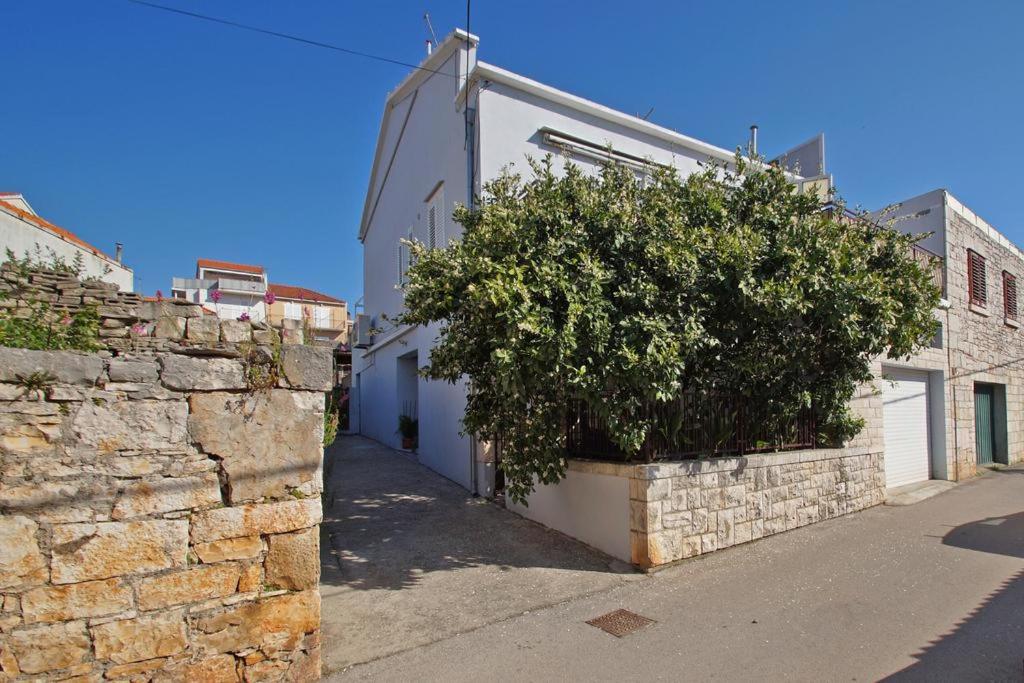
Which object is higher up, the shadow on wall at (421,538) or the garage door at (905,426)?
the garage door at (905,426)

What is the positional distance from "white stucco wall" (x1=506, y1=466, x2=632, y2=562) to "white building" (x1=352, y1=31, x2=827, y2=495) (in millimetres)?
1575

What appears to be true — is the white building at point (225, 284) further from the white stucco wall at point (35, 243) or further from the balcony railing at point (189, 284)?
the white stucco wall at point (35, 243)

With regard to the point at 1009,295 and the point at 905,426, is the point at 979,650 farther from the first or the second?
the point at 1009,295

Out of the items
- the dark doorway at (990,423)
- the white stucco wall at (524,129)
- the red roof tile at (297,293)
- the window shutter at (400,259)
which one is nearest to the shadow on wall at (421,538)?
the white stucco wall at (524,129)

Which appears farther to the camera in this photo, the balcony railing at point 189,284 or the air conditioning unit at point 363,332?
the balcony railing at point 189,284

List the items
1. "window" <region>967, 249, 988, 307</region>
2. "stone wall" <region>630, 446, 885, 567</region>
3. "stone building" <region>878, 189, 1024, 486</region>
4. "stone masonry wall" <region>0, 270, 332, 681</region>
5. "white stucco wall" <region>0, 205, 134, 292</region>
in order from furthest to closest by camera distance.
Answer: "window" <region>967, 249, 988, 307</region> → "stone building" <region>878, 189, 1024, 486</region> → "white stucco wall" <region>0, 205, 134, 292</region> → "stone wall" <region>630, 446, 885, 567</region> → "stone masonry wall" <region>0, 270, 332, 681</region>

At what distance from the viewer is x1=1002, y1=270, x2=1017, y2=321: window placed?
13.7 meters

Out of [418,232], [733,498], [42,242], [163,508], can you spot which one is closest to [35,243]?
[42,242]

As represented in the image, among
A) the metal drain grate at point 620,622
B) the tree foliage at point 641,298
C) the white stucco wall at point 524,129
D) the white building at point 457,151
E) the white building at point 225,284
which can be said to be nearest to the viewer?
the metal drain grate at point 620,622

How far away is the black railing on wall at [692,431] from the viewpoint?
243 inches

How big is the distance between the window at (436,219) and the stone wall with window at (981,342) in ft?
35.4

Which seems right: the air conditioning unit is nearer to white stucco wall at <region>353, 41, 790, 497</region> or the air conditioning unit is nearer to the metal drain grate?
white stucco wall at <region>353, 41, 790, 497</region>

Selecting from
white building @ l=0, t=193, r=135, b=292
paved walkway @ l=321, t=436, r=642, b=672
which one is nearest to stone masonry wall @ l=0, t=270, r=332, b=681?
paved walkway @ l=321, t=436, r=642, b=672

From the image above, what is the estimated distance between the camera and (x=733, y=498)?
20.6ft
